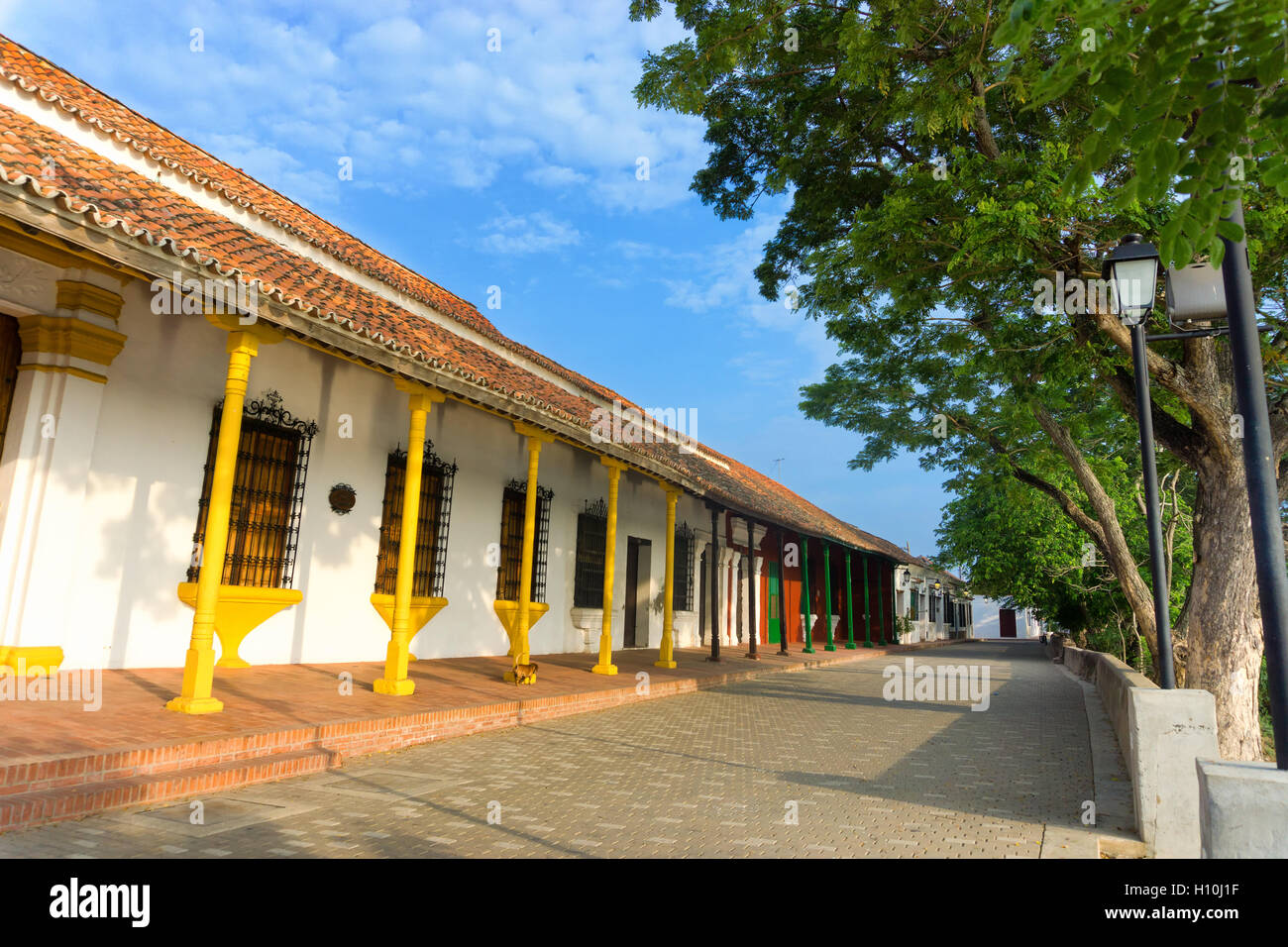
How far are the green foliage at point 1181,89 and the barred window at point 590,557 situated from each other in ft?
35.5

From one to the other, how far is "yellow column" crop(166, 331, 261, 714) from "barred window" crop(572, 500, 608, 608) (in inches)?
302

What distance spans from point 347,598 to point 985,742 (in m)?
7.27

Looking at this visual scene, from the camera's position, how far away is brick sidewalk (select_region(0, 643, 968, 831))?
378 centimetres

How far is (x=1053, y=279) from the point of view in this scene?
280 inches

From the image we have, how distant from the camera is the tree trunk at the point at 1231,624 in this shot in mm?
6910

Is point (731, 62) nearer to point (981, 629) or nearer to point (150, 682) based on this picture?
point (150, 682)

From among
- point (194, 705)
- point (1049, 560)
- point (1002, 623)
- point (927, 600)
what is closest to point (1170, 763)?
point (194, 705)

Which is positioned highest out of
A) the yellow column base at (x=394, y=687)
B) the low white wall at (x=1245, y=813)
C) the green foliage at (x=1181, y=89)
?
the green foliage at (x=1181, y=89)

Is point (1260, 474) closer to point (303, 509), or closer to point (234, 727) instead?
point (234, 727)

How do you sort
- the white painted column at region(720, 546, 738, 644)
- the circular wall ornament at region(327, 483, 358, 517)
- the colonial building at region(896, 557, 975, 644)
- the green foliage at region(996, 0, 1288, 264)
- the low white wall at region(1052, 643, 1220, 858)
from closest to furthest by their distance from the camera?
the green foliage at region(996, 0, 1288, 264) → the low white wall at region(1052, 643, 1220, 858) → the circular wall ornament at region(327, 483, 358, 517) → the white painted column at region(720, 546, 738, 644) → the colonial building at region(896, 557, 975, 644)

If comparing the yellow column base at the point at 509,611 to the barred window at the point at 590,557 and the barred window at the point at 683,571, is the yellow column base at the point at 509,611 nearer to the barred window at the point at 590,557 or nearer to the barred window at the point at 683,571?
the barred window at the point at 590,557

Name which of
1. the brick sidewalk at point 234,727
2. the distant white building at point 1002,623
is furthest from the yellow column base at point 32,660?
the distant white building at point 1002,623

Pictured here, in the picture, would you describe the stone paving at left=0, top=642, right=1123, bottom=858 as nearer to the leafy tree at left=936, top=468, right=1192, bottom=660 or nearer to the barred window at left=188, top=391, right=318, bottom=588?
the barred window at left=188, top=391, right=318, bottom=588

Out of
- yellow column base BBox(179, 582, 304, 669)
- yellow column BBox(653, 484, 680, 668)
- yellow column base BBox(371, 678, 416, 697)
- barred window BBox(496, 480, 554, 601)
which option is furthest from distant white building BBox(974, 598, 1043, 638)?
yellow column base BBox(179, 582, 304, 669)
